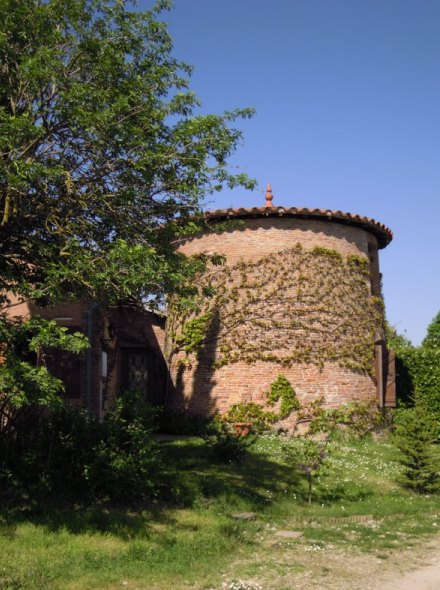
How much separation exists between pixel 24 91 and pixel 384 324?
41.7 ft

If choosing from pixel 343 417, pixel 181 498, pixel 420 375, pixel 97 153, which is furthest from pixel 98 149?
pixel 420 375

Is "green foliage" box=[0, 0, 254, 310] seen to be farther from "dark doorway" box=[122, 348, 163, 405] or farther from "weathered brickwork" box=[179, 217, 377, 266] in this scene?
"dark doorway" box=[122, 348, 163, 405]

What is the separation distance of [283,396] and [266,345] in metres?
1.43

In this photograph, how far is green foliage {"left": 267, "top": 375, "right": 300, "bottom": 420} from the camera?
14.9m

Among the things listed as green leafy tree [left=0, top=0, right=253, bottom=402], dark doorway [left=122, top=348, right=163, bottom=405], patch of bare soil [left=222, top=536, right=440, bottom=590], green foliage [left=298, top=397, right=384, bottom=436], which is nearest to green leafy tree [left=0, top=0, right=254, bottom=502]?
green leafy tree [left=0, top=0, right=253, bottom=402]

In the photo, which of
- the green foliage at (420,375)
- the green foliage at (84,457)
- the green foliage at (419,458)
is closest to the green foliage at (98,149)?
the green foliage at (84,457)

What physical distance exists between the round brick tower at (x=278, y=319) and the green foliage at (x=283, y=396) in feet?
0.52

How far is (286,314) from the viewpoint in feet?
51.1

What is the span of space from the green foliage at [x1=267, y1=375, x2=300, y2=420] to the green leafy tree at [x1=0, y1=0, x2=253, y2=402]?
626 cm

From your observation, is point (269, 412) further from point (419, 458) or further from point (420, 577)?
point (420, 577)

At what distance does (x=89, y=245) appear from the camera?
9.11 meters

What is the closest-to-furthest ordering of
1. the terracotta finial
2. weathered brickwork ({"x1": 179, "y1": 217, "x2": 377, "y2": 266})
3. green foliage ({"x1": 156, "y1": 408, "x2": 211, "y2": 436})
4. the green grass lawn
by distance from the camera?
the green grass lawn, green foliage ({"x1": 156, "y1": 408, "x2": 211, "y2": 436}), weathered brickwork ({"x1": 179, "y1": 217, "x2": 377, "y2": 266}), the terracotta finial

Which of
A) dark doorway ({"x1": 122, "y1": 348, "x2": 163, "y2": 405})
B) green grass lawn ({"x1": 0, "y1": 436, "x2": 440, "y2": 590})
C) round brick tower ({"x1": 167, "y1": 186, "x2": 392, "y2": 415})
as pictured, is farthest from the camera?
dark doorway ({"x1": 122, "y1": 348, "x2": 163, "y2": 405})

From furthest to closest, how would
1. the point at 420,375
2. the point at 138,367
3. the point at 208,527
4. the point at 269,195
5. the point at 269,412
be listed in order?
the point at 420,375
the point at 138,367
the point at 269,195
the point at 269,412
the point at 208,527
